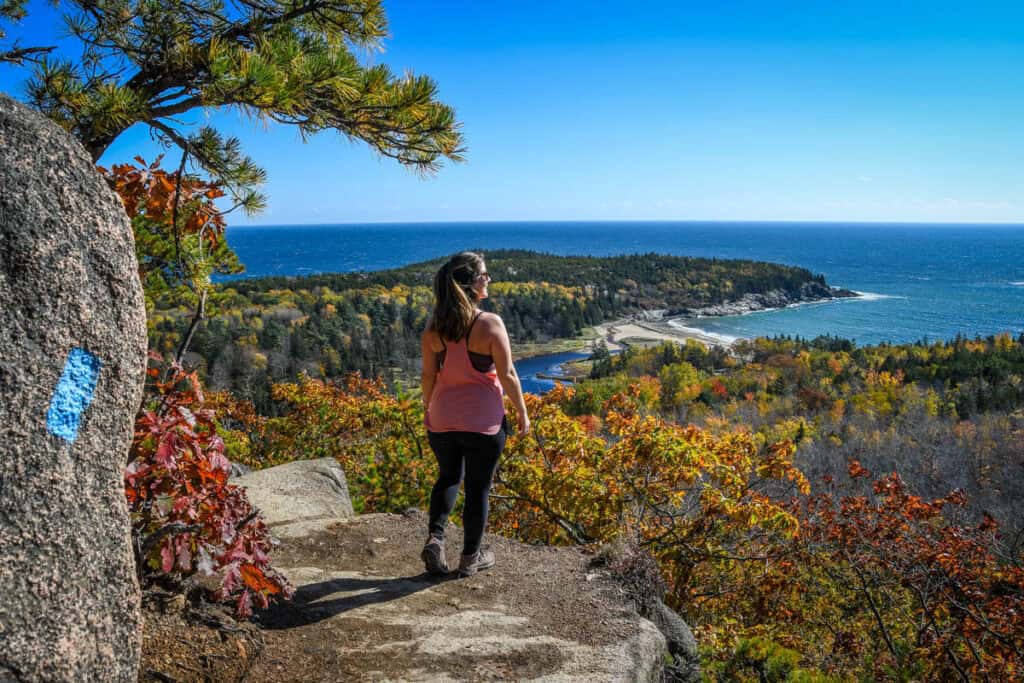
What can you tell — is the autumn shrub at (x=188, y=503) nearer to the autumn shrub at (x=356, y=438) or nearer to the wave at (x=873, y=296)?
the autumn shrub at (x=356, y=438)

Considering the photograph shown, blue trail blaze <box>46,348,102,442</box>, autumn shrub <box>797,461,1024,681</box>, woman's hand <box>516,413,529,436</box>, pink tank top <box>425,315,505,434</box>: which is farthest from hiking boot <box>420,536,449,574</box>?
autumn shrub <box>797,461,1024,681</box>

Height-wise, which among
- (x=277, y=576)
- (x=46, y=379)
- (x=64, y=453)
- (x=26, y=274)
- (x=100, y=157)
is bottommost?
(x=277, y=576)

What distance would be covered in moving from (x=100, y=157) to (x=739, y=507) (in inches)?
250

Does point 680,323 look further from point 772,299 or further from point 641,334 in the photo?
point 772,299

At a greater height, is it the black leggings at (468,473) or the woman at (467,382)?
the woman at (467,382)

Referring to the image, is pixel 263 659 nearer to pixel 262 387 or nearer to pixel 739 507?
pixel 739 507

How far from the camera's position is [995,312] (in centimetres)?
11112

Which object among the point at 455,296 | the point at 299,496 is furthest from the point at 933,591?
the point at 455,296

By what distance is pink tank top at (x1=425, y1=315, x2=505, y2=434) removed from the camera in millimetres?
4371

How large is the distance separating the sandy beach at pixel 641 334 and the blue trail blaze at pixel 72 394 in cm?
9547

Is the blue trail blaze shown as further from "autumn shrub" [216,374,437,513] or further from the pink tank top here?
"autumn shrub" [216,374,437,513]

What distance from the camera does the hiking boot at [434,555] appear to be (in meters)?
4.73

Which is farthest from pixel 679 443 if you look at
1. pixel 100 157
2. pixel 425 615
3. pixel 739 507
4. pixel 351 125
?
pixel 100 157

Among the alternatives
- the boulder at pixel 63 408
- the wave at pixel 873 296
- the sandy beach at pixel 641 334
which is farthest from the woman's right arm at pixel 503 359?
the wave at pixel 873 296
